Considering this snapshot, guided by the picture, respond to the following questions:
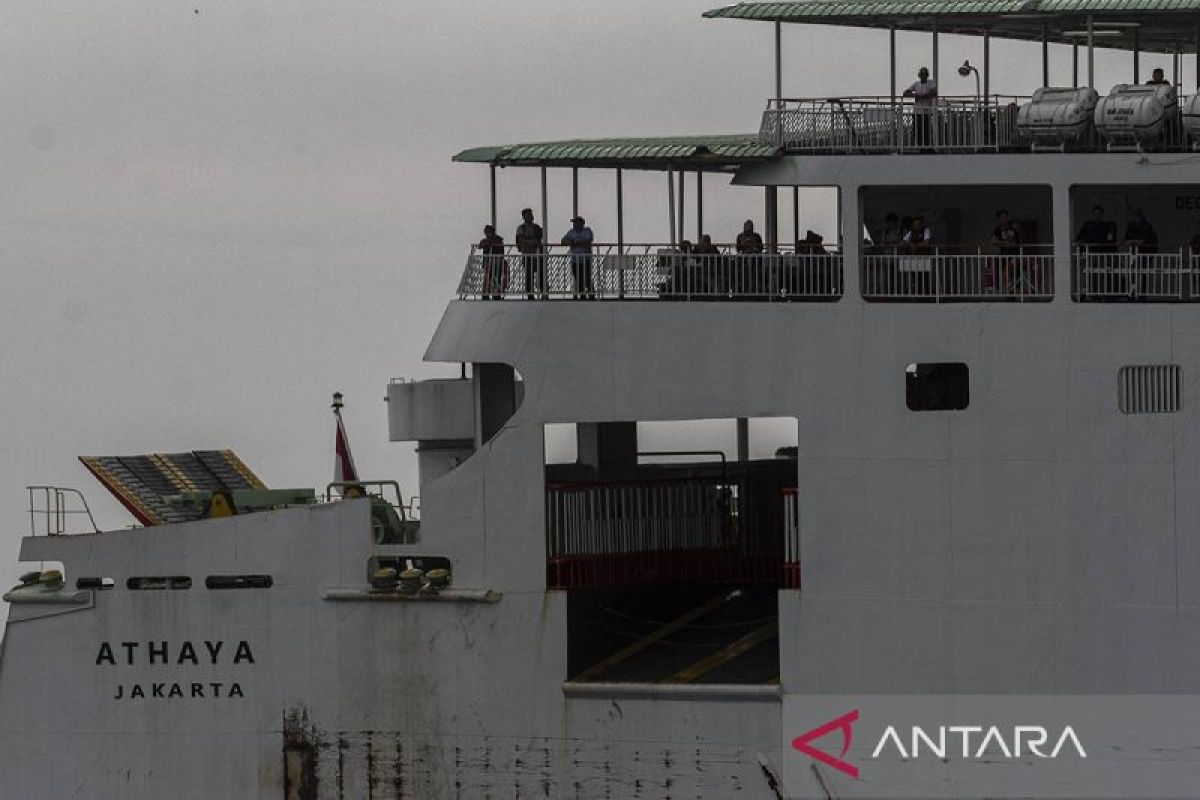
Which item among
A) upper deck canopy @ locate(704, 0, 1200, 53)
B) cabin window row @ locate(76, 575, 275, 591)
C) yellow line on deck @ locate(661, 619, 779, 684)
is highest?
upper deck canopy @ locate(704, 0, 1200, 53)

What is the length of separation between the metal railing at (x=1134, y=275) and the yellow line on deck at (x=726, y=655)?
5805 millimetres

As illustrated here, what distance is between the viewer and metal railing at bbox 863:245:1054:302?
3309cm

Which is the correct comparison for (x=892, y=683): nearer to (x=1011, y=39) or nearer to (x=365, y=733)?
(x=365, y=733)

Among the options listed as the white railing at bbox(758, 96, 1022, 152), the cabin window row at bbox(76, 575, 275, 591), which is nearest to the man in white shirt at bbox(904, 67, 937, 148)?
the white railing at bbox(758, 96, 1022, 152)

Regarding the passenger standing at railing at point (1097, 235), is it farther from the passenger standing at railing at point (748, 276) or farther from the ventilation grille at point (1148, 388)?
the passenger standing at railing at point (748, 276)

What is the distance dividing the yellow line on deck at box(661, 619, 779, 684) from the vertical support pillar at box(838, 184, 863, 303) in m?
4.75

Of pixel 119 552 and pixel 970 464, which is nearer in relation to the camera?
pixel 970 464

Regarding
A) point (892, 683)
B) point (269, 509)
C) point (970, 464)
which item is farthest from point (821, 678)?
point (269, 509)

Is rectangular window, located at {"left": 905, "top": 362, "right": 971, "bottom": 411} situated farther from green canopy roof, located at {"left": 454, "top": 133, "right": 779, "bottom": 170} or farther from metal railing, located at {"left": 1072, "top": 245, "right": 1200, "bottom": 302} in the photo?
green canopy roof, located at {"left": 454, "top": 133, "right": 779, "bottom": 170}

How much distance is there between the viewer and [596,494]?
3481 centimetres

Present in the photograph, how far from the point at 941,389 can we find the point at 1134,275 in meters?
2.58

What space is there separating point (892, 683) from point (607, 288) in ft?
18.9

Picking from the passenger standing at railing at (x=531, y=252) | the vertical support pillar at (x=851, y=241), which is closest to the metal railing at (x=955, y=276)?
the vertical support pillar at (x=851, y=241)

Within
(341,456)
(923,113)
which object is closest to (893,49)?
(923,113)
